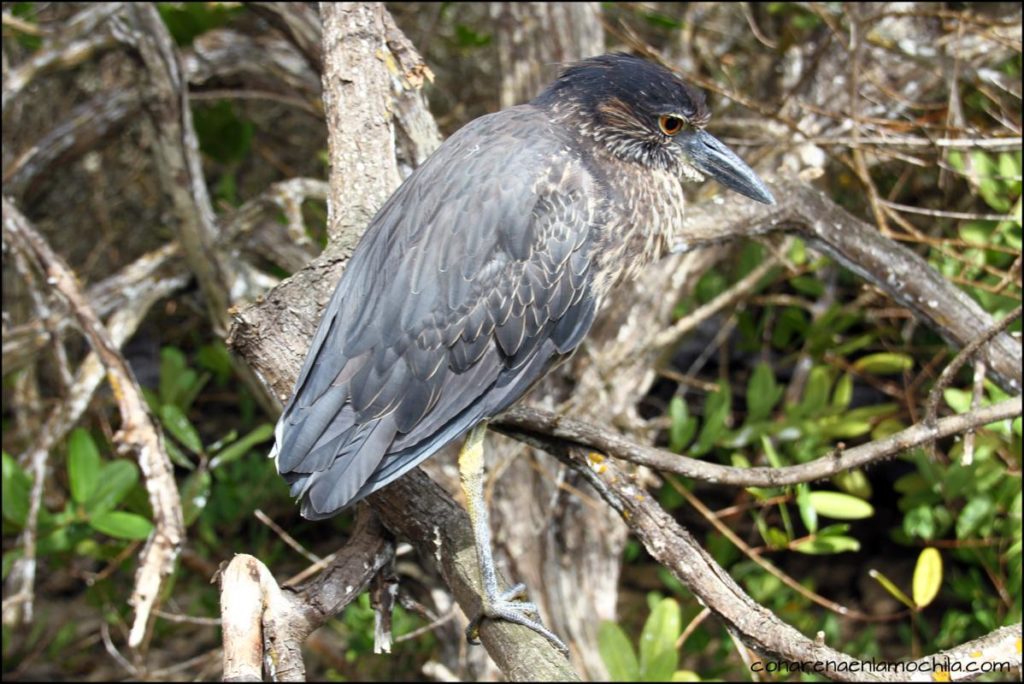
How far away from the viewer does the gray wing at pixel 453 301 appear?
7.70 ft

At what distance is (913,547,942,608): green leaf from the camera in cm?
327

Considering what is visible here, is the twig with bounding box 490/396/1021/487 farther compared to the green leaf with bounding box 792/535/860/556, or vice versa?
the green leaf with bounding box 792/535/860/556

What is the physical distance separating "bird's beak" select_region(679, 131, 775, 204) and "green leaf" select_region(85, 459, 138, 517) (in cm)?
191

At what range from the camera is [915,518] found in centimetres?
381

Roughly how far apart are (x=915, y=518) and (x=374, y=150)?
2.26 metres

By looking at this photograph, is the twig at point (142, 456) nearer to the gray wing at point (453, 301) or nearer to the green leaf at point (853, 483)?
the gray wing at point (453, 301)

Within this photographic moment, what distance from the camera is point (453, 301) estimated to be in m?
2.42

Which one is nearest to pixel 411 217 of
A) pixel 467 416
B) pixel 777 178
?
pixel 467 416

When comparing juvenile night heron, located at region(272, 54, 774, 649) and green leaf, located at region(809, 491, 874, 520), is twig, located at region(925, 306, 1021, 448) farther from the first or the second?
green leaf, located at region(809, 491, 874, 520)

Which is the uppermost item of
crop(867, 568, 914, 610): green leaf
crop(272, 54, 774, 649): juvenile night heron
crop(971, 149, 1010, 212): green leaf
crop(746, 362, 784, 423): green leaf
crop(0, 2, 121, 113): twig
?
crop(0, 2, 121, 113): twig

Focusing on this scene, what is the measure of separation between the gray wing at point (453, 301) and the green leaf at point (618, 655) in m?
1.16

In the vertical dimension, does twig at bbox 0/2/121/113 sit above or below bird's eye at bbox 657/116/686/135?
above

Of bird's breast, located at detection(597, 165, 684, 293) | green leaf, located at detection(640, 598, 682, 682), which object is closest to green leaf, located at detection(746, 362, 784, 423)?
green leaf, located at detection(640, 598, 682, 682)

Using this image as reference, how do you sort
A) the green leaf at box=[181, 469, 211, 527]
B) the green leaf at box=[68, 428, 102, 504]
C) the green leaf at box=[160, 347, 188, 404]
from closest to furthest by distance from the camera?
1. the green leaf at box=[68, 428, 102, 504]
2. the green leaf at box=[181, 469, 211, 527]
3. the green leaf at box=[160, 347, 188, 404]
